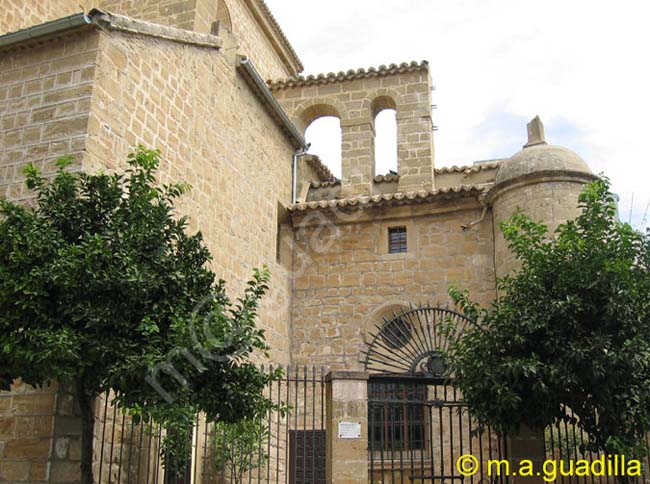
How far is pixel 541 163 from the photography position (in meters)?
12.8

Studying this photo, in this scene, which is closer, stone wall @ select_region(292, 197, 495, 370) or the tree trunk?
the tree trunk

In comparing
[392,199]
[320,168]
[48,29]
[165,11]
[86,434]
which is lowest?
[86,434]

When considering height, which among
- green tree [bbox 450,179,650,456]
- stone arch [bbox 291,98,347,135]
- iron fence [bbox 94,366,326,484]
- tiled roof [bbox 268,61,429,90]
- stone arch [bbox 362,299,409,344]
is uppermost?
tiled roof [bbox 268,61,429,90]

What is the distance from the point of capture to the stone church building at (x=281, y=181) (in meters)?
8.65

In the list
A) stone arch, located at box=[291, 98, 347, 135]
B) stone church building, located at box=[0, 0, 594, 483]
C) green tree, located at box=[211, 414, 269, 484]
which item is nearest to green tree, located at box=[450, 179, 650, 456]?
stone church building, located at box=[0, 0, 594, 483]

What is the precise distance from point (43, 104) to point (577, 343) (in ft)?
22.2

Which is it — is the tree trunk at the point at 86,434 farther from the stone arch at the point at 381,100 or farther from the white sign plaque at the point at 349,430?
the stone arch at the point at 381,100

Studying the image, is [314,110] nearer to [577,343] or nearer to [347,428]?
[347,428]

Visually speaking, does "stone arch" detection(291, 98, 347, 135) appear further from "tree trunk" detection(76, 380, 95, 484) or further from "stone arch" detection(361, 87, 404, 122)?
"tree trunk" detection(76, 380, 95, 484)

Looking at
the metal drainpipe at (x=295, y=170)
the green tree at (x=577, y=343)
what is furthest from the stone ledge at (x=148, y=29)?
the green tree at (x=577, y=343)

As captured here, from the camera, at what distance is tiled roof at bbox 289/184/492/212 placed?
13.9m

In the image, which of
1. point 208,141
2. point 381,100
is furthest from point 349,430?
point 381,100

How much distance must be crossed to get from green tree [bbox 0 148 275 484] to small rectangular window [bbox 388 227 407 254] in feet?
24.5

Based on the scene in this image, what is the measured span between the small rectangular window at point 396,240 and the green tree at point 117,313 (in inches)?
294
